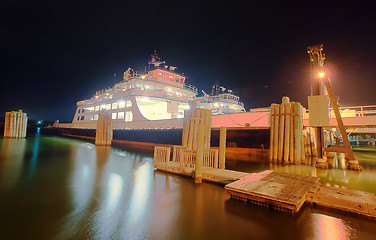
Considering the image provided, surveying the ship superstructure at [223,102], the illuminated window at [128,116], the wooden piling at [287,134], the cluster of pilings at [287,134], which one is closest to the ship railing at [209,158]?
the cluster of pilings at [287,134]

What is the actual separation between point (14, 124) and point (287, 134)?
143ft

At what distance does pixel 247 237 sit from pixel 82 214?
387 cm

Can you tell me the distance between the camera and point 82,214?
4609mm

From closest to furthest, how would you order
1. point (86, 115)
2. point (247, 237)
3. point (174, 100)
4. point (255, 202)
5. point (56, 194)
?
point (247, 237), point (255, 202), point (56, 194), point (174, 100), point (86, 115)

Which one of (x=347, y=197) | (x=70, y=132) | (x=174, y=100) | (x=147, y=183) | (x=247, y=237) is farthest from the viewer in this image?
(x=70, y=132)

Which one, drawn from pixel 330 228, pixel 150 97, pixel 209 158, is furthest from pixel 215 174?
pixel 150 97

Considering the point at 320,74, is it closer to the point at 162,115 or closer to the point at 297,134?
the point at 297,134

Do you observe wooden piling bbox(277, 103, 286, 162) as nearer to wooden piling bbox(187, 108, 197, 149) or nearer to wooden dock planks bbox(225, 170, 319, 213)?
wooden dock planks bbox(225, 170, 319, 213)

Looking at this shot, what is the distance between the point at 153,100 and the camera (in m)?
23.6

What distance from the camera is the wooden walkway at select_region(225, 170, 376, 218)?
13.8 feet

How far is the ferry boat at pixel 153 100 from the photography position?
2214 centimetres

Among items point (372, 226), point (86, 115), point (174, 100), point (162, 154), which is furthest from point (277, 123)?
point (86, 115)

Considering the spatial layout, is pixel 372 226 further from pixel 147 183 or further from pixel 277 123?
pixel 277 123

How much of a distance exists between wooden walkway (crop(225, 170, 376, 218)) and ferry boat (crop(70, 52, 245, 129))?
14.6m
